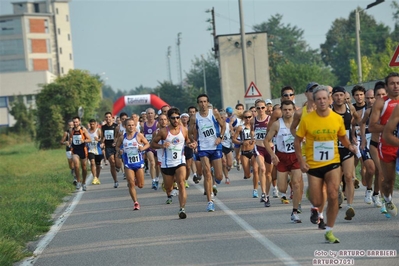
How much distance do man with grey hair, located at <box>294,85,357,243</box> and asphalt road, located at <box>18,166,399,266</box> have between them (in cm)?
56

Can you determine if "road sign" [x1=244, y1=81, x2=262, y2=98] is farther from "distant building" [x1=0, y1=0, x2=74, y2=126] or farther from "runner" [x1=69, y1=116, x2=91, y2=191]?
"distant building" [x1=0, y1=0, x2=74, y2=126]

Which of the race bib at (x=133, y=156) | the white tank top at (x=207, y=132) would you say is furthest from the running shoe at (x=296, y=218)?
the race bib at (x=133, y=156)

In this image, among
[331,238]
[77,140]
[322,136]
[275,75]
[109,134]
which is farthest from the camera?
[275,75]

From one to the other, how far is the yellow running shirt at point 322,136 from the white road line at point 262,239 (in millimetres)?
1137

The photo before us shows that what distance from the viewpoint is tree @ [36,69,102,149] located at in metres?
69.2

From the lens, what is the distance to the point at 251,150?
67.7 ft

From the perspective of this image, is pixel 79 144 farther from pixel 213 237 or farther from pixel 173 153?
pixel 213 237

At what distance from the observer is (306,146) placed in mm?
10992

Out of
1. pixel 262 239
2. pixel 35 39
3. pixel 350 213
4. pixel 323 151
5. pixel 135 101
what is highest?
pixel 35 39

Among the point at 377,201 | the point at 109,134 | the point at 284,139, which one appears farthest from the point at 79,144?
the point at 377,201

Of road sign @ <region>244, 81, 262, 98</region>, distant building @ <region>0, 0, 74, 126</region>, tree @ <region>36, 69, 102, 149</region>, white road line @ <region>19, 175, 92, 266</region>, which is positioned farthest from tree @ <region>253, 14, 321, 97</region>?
white road line @ <region>19, 175, 92, 266</region>

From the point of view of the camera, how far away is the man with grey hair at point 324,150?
10.7 m

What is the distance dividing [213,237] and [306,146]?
2.06 meters

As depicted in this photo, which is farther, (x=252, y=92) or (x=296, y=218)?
(x=252, y=92)
